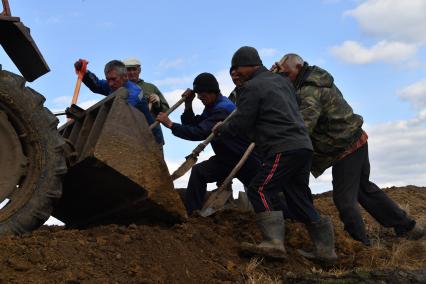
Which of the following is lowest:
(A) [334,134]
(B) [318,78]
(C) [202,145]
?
(C) [202,145]

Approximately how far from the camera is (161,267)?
5.09 meters

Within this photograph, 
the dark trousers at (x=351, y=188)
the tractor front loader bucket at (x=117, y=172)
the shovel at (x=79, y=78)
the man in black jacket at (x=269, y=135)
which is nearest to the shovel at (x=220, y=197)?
the tractor front loader bucket at (x=117, y=172)

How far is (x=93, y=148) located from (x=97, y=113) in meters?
0.72

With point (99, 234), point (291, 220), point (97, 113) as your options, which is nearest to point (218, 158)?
point (291, 220)

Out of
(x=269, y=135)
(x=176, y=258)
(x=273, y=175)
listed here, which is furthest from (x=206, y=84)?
(x=176, y=258)

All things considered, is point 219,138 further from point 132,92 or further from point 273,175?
point 273,175

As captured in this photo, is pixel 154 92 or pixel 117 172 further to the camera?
pixel 154 92

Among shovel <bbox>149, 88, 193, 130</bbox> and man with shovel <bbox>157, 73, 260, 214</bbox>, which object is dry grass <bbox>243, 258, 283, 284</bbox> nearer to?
man with shovel <bbox>157, 73, 260, 214</bbox>

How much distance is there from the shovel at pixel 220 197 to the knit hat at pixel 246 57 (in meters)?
1.02

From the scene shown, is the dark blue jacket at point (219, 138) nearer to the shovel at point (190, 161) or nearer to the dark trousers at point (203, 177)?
the dark trousers at point (203, 177)

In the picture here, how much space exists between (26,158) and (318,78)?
10.0ft

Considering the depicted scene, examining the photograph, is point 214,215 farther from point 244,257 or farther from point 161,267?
point 161,267

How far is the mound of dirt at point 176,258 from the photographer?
4.65m

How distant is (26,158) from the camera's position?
5.41 metres
